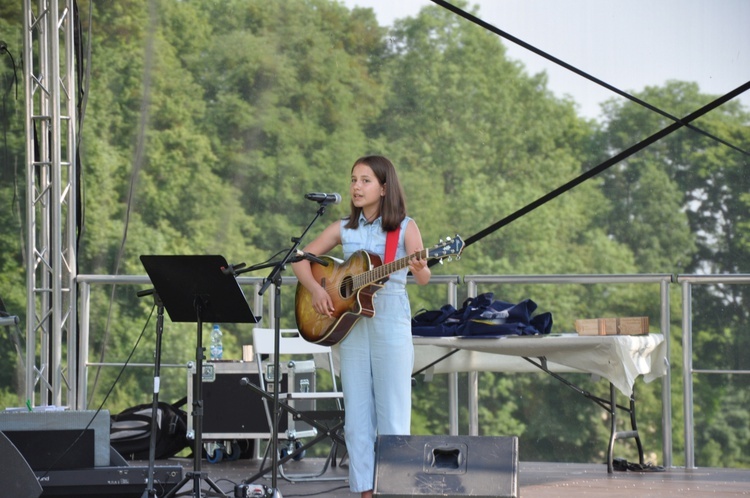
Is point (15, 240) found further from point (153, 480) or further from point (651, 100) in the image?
point (153, 480)

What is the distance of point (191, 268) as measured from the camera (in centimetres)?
386

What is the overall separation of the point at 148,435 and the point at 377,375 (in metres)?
2.83

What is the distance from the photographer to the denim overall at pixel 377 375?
400cm

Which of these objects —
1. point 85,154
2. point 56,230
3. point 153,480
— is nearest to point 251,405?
point 56,230

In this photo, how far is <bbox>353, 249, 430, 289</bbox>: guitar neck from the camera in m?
3.91

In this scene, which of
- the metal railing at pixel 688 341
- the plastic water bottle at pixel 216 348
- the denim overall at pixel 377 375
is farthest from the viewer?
the plastic water bottle at pixel 216 348

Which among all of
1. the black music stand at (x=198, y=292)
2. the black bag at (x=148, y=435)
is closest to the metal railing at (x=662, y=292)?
the black bag at (x=148, y=435)

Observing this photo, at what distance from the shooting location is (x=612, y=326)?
17.6 ft

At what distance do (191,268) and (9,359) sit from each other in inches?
448

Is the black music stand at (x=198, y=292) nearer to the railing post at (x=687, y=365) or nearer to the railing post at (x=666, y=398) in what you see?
the railing post at (x=666, y=398)

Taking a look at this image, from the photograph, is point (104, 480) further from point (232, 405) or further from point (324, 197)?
point (232, 405)

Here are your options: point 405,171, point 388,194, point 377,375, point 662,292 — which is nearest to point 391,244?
point 388,194

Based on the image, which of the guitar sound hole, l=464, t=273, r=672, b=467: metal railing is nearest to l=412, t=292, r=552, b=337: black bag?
→ l=464, t=273, r=672, b=467: metal railing

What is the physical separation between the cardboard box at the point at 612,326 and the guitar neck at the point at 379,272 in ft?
5.38
